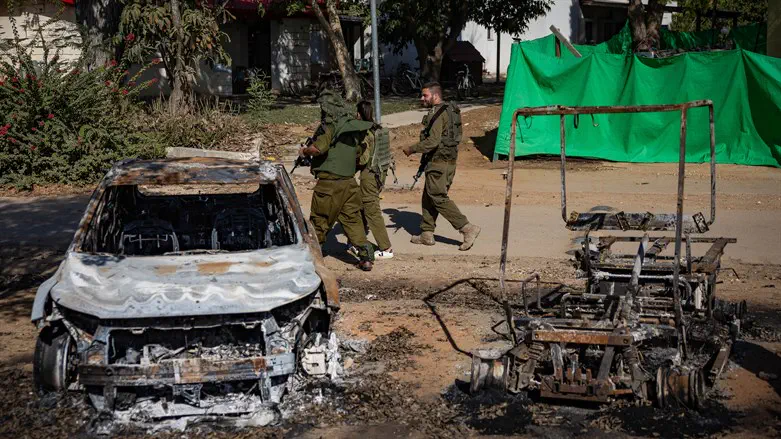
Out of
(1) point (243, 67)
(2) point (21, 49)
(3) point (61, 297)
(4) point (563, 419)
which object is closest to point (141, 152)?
(2) point (21, 49)

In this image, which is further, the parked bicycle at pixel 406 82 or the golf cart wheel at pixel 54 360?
the parked bicycle at pixel 406 82

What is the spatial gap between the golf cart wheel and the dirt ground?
138 millimetres

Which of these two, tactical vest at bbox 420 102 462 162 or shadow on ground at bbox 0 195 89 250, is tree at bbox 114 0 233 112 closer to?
shadow on ground at bbox 0 195 89 250

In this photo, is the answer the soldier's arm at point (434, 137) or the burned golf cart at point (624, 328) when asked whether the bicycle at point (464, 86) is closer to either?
the soldier's arm at point (434, 137)

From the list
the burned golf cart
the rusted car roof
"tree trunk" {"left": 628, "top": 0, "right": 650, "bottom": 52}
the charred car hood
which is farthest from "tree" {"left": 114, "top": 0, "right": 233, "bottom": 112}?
the burned golf cart

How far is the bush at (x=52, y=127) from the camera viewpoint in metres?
13.6

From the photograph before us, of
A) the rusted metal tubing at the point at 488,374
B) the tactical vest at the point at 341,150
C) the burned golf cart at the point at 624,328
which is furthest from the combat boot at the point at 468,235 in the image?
the rusted metal tubing at the point at 488,374

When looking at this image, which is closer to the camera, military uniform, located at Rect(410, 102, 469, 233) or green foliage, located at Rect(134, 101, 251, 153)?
military uniform, located at Rect(410, 102, 469, 233)

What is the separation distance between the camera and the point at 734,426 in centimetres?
527

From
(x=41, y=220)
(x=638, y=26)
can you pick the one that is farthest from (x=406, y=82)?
(x=41, y=220)

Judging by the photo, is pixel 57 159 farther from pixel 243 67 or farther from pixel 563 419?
pixel 243 67

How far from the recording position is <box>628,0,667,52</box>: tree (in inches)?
876

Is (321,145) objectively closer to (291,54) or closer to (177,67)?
(177,67)

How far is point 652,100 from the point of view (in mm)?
16250
